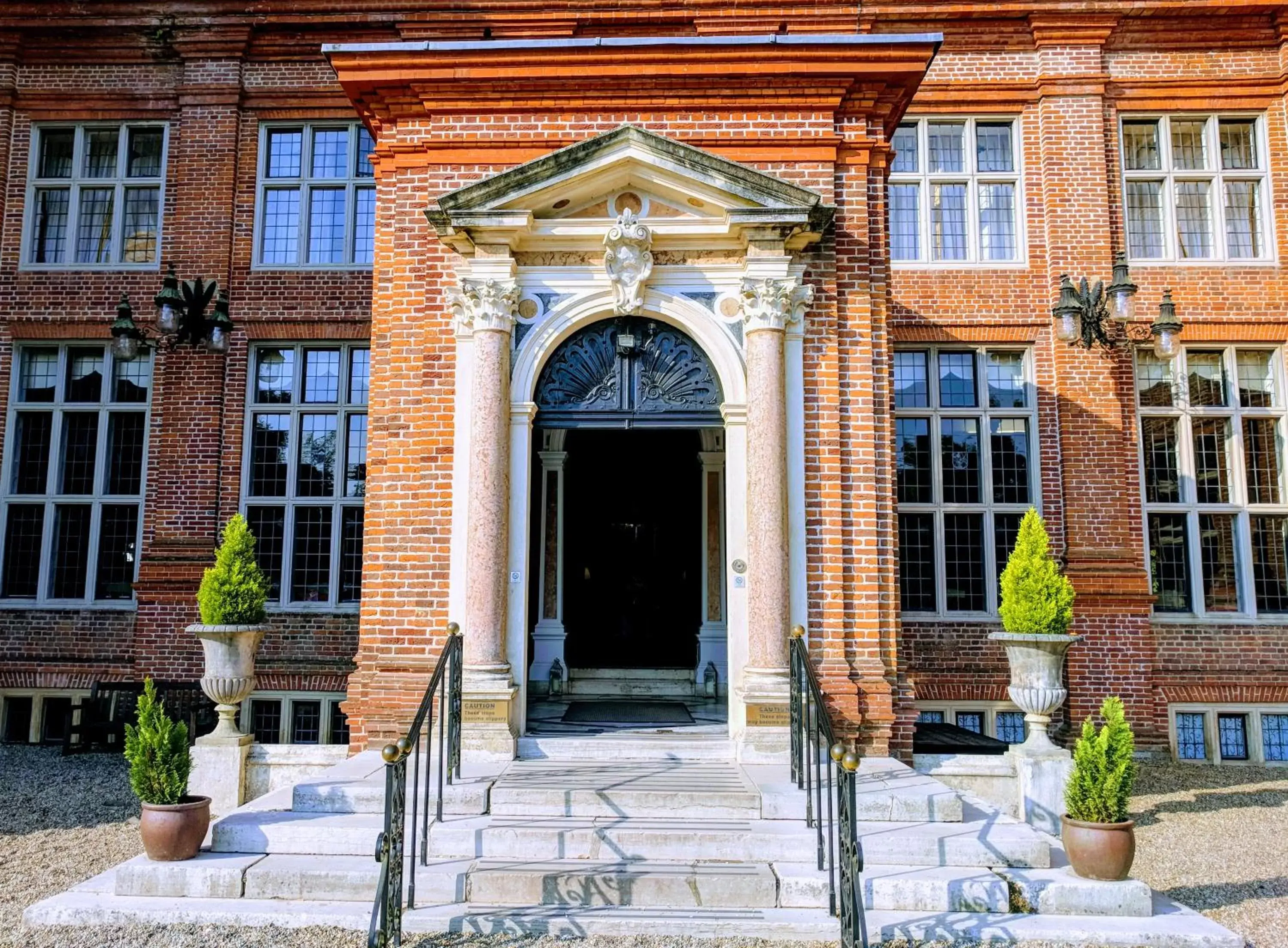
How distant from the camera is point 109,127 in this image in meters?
13.0

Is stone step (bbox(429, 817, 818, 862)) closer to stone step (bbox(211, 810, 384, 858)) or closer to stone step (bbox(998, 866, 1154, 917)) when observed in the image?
stone step (bbox(211, 810, 384, 858))

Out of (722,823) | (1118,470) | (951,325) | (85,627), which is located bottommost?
(722,823)

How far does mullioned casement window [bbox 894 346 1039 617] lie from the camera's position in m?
11.9

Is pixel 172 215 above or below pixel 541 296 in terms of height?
above

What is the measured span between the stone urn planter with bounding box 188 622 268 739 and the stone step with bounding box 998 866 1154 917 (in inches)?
235

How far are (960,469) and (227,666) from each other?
8.89m

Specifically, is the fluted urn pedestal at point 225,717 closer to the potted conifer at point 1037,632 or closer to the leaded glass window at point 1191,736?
the potted conifer at point 1037,632

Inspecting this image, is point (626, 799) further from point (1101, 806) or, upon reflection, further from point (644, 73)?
point (644, 73)

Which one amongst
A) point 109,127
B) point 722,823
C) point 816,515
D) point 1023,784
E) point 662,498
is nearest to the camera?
point 722,823

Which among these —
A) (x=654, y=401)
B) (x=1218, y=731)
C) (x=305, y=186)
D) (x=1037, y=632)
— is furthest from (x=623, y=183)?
(x=1218, y=731)

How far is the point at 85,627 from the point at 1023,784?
11.2 meters

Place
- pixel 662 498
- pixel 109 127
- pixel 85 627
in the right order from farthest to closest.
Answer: pixel 109 127, pixel 85 627, pixel 662 498

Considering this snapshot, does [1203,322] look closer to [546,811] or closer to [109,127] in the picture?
[546,811]

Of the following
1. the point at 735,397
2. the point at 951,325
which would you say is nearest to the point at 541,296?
the point at 735,397
